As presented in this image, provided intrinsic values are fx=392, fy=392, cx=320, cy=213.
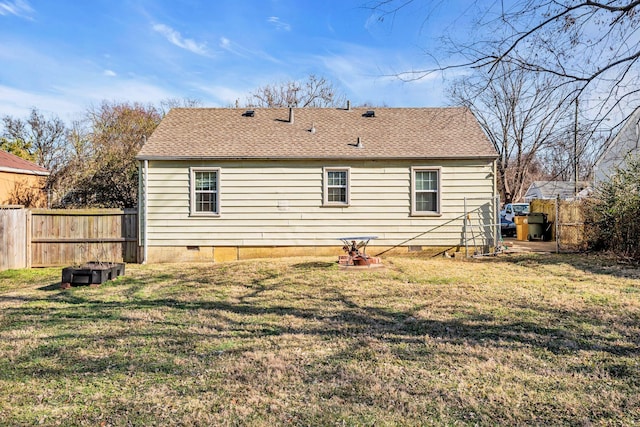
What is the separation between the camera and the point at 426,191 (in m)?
11.8

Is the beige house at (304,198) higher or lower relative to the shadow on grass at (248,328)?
higher

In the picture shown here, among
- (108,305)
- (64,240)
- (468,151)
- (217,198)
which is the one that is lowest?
(108,305)

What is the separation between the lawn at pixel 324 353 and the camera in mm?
3008

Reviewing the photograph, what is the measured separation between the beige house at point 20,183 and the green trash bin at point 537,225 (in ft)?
68.5

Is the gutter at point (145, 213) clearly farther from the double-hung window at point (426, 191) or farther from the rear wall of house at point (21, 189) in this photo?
the double-hung window at point (426, 191)

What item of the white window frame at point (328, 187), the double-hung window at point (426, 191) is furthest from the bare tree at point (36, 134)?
the double-hung window at point (426, 191)

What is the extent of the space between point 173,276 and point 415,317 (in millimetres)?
6109

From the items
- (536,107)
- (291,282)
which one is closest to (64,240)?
(291,282)

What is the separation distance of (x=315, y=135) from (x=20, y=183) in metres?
11.9

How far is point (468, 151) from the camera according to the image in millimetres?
11703

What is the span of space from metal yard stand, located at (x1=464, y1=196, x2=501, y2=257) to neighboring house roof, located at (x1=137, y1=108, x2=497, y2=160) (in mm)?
1400

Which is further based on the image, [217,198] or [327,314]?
[217,198]

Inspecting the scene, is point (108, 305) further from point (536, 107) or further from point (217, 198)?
point (536, 107)

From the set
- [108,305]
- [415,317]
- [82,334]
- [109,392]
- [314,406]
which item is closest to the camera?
[314,406]
